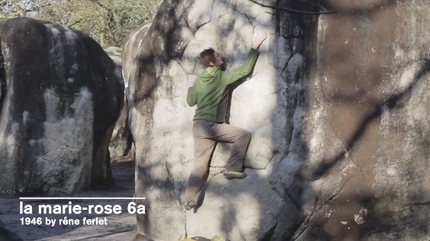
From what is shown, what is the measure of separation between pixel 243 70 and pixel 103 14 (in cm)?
1766

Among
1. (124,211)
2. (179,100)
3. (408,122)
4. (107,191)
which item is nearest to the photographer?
(408,122)

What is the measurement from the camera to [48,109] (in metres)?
11.6

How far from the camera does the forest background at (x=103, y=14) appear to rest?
24328 millimetres

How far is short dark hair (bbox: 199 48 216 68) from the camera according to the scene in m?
7.26

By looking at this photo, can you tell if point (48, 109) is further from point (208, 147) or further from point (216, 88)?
point (216, 88)

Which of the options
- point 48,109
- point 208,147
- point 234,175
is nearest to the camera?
point 234,175

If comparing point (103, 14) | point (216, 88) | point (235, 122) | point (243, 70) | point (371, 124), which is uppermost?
point (243, 70)

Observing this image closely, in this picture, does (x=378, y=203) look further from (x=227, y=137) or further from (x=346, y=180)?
(x=227, y=137)

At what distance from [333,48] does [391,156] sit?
995 millimetres

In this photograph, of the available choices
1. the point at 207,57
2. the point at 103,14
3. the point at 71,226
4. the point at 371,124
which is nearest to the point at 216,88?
the point at 207,57

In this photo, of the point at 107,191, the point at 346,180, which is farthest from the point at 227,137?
the point at 107,191

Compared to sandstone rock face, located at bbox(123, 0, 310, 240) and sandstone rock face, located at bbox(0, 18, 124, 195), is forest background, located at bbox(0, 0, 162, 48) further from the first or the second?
sandstone rock face, located at bbox(123, 0, 310, 240)

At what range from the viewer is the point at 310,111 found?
7.23 metres

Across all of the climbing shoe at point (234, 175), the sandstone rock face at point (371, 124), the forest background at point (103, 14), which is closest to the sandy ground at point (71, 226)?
the climbing shoe at point (234, 175)
